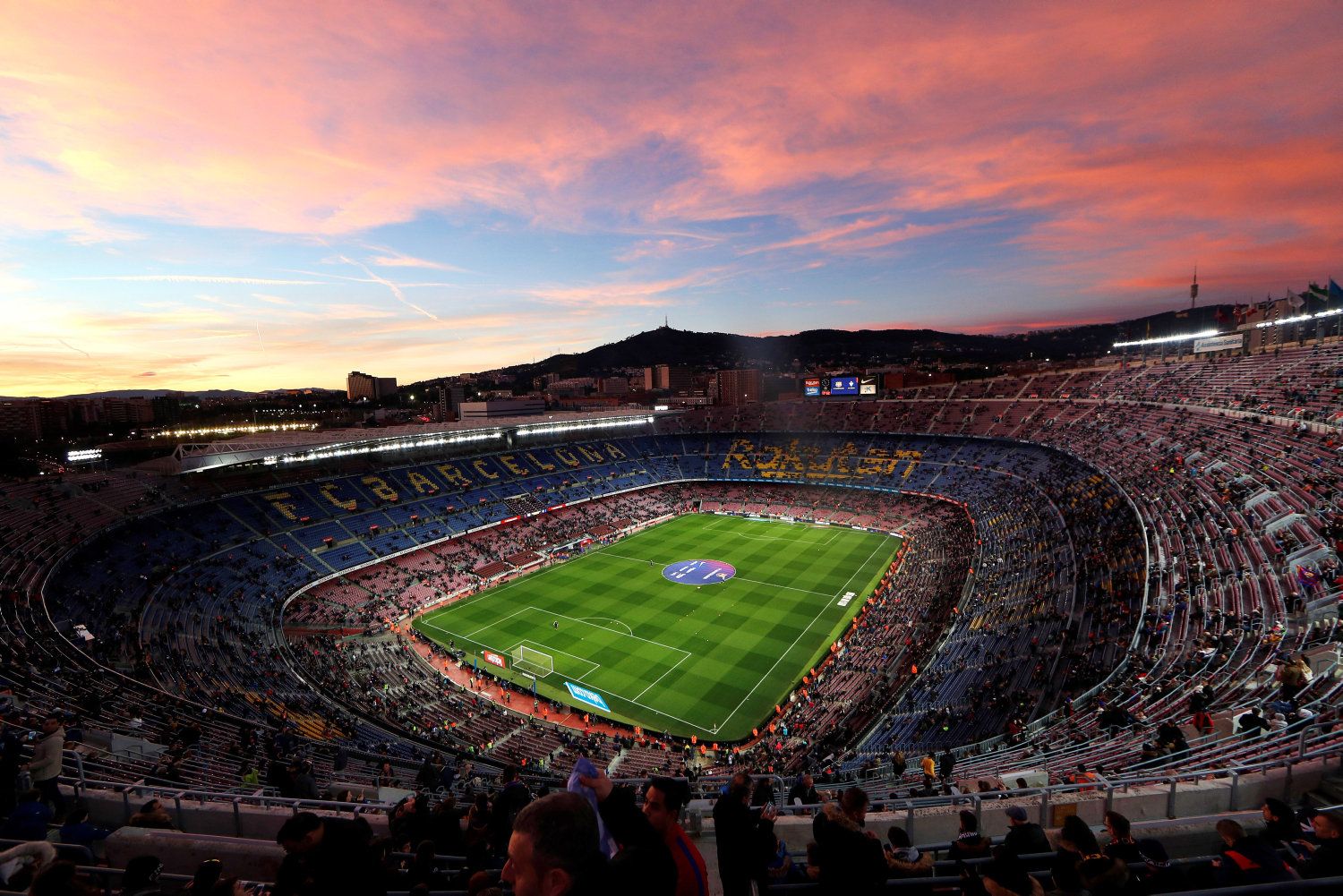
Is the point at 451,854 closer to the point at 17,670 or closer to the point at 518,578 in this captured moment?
the point at 17,670

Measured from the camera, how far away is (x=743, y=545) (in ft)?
161

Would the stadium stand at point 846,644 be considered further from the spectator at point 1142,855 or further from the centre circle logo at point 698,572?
the centre circle logo at point 698,572

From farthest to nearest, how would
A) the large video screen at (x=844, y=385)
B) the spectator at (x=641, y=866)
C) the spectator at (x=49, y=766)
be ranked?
1. the large video screen at (x=844, y=385)
2. the spectator at (x=49, y=766)
3. the spectator at (x=641, y=866)

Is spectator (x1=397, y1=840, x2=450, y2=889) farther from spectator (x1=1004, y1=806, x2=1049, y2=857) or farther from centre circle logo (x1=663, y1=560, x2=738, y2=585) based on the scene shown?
centre circle logo (x1=663, y1=560, x2=738, y2=585)

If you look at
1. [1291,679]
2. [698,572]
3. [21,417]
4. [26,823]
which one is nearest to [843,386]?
[698,572]

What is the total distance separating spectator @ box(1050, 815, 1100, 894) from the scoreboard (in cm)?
7271

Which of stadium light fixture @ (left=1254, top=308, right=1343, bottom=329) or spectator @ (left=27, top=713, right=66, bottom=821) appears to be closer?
spectator @ (left=27, top=713, right=66, bottom=821)

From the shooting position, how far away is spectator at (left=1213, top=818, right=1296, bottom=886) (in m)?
4.08

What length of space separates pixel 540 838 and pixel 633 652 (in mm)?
30704

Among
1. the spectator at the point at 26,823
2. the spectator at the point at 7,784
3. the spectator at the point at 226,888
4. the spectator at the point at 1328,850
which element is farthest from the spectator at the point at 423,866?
the spectator at the point at 1328,850

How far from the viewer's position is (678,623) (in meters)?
35.1

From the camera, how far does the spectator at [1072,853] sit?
407cm

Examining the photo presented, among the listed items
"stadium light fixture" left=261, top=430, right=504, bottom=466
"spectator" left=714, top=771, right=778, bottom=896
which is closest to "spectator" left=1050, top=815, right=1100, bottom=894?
"spectator" left=714, top=771, right=778, bottom=896

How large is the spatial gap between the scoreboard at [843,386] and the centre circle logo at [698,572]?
37.7 meters
